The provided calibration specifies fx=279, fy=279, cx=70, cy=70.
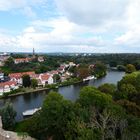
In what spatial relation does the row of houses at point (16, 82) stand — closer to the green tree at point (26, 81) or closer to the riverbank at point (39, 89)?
the green tree at point (26, 81)

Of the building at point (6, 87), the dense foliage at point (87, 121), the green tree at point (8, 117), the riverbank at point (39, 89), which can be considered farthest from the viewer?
the building at point (6, 87)

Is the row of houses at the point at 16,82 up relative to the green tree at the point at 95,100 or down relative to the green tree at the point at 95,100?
down

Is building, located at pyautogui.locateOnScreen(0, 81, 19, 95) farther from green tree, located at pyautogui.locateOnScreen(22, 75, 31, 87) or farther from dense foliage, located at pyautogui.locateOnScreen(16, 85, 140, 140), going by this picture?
dense foliage, located at pyautogui.locateOnScreen(16, 85, 140, 140)

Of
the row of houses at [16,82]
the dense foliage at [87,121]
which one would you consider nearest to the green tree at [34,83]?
the row of houses at [16,82]

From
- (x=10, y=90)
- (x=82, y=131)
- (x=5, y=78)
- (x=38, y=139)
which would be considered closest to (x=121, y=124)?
(x=82, y=131)

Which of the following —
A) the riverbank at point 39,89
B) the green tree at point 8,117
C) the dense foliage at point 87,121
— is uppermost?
the dense foliage at point 87,121

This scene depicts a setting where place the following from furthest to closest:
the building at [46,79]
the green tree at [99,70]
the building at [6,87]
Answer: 1. the green tree at [99,70]
2. the building at [46,79]
3. the building at [6,87]

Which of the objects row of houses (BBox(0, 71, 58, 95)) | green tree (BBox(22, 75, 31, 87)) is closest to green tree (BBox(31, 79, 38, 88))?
green tree (BBox(22, 75, 31, 87))

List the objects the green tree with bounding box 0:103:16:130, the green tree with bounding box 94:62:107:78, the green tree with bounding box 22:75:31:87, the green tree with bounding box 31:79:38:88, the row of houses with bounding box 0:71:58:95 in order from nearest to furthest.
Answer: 1. the green tree with bounding box 0:103:16:130
2. the row of houses with bounding box 0:71:58:95
3. the green tree with bounding box 31:79:38:88
4. the green tree with bounding box 22:75:31:87
5. the green tree with bounding box 94:62:107:78

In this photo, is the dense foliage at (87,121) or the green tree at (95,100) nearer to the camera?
the dense foliage at (87,121)

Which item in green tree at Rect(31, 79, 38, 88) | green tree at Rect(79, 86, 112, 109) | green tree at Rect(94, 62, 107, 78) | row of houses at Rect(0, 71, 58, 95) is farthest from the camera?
green tree at Rect(94, 62, 107, 78)

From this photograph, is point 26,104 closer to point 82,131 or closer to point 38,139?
point 38,139

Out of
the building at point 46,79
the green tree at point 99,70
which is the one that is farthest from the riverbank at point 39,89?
the green tree at point 99,70
